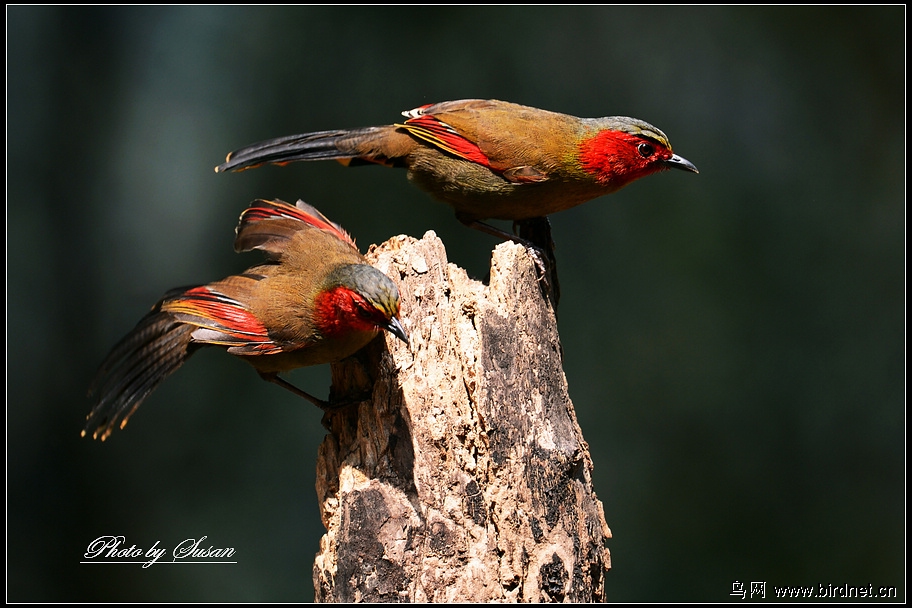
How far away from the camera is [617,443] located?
6.95 metres

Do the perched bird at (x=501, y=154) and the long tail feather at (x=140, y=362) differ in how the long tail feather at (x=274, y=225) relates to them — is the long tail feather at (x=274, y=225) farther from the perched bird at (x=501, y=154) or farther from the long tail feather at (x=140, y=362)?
the long tail feather at (x=140, y=362)

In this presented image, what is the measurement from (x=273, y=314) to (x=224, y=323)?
25 cm

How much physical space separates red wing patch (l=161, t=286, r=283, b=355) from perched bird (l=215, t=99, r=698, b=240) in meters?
0.84

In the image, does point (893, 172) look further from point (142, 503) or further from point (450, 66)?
point (142, 503)

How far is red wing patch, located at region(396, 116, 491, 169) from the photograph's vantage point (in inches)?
163

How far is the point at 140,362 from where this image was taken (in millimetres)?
3932

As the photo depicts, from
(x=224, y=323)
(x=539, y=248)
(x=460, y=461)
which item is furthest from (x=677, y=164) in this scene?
(x=224, y=323)

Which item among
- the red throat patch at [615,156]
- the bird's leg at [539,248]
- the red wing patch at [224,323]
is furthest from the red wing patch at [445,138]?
the red wing patch at [224,323]

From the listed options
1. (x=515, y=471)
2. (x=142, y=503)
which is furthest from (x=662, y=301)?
(x=142, y=503)

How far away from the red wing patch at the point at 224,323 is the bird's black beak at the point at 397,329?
67 cm

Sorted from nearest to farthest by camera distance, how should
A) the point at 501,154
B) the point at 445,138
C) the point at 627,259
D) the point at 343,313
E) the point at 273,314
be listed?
1. the point at 343,313
2. the point at 273,314
3. the point at 501,154
4. the point at 445,138
5. the point at 627,259

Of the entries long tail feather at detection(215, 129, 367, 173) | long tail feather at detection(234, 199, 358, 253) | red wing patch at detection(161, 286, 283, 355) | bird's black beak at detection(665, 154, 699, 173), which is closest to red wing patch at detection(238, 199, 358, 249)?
long tail feather at detection(234, 199, 358, 253)

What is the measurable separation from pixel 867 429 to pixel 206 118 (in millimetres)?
6522

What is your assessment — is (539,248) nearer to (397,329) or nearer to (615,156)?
(615,156)
